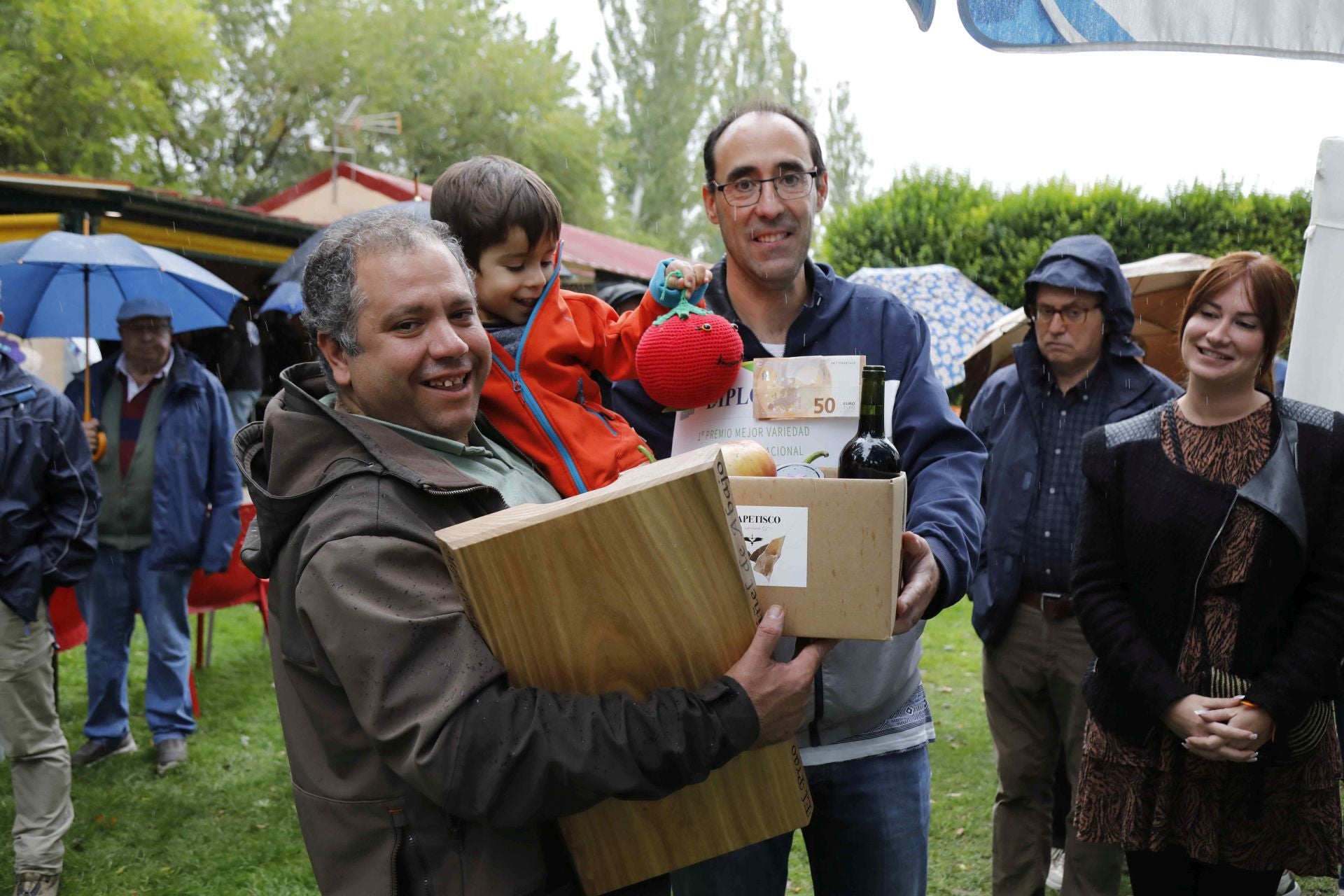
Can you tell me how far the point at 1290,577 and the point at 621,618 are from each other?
211 centimetres

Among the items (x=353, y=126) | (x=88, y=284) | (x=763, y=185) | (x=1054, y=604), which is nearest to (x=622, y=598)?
(x=763, y=185)

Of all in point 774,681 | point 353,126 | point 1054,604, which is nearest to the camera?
point 774,681

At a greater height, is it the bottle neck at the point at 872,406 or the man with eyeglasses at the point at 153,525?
the bottle neck at the point at 872,406

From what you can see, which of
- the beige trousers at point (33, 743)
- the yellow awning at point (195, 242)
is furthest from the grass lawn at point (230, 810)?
the yellow awning at point (195, 242)

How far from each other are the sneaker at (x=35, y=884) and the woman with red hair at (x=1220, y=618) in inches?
161

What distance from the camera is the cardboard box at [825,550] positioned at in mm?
1660

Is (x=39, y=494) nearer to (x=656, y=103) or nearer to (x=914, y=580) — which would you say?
(x=914, y=580)

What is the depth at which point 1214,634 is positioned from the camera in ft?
9.36

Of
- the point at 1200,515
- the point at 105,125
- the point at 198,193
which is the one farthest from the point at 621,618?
the point at 198,193

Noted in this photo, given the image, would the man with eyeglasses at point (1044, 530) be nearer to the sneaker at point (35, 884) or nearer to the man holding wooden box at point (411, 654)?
the man holding wooden box at point (411, 654)

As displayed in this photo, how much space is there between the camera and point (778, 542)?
5.51 ft

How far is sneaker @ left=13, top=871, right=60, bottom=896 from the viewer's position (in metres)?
4.35

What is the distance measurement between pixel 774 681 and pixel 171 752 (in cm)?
536

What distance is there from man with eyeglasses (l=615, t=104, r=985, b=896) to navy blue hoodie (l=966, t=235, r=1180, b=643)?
1.86 metres
